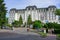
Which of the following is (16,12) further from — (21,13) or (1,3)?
(1,3)

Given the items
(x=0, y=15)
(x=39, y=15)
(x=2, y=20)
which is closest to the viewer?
(x=0, y=15)

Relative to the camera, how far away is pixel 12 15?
154 m

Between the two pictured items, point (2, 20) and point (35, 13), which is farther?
point (35, 13)

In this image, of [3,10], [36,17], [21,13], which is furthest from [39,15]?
[3,10]

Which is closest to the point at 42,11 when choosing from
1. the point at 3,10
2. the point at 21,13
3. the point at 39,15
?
the point at 39,15

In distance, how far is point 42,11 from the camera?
5960 inches

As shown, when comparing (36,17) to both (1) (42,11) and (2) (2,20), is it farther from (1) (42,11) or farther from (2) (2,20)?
(2) (2,20)

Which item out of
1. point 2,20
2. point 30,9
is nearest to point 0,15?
point 2,20

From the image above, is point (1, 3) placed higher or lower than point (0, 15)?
higher

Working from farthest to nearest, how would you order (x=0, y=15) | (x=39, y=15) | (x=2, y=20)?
(x=39, y=15) < (x=2, y=20) < (x=0, y=15)

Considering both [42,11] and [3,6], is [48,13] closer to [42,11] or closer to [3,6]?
[42,11]

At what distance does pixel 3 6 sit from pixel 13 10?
97.0 meters

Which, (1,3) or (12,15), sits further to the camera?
(12,15)

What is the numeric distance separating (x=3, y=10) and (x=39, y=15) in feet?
297
